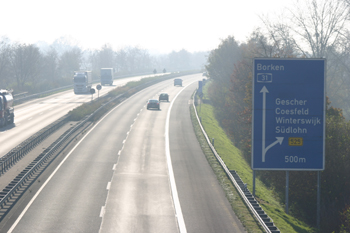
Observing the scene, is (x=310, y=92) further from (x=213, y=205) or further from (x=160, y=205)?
(x=160, y=205)

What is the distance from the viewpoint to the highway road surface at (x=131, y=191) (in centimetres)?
1652

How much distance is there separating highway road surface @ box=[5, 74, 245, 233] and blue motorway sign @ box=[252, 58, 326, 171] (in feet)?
12.8

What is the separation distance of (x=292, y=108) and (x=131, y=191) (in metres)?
9.47

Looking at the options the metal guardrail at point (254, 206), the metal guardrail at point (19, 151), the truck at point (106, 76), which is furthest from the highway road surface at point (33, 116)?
the truck at point (106, 76)

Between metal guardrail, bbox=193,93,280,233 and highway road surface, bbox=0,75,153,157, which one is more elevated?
highway road surface, bbox=0,75,153,157

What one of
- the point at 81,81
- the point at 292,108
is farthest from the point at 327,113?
the point at 81,81

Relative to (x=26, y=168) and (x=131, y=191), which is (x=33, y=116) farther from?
(x=131, y=191)

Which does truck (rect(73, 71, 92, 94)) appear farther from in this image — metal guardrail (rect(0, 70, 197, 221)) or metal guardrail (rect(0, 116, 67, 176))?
metal guardrail (rect(0, 116, 67, 176))

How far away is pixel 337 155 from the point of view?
26.1 meters

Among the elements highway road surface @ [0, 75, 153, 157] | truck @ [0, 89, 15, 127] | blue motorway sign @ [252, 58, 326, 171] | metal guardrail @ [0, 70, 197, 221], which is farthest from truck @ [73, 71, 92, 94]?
blue motorway sign @ [252, 58, 326, 171]

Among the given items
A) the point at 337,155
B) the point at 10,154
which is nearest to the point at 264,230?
the point at 337,155

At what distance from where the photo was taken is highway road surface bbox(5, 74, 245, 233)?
54.2 ft

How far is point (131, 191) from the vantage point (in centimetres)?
2155

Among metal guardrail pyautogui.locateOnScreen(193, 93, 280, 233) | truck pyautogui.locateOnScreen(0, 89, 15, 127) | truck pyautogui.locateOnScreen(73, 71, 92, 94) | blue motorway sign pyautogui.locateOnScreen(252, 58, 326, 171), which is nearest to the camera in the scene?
metal guardrail pyautogui.locateOnScreen(193, 93, 280, 233)
